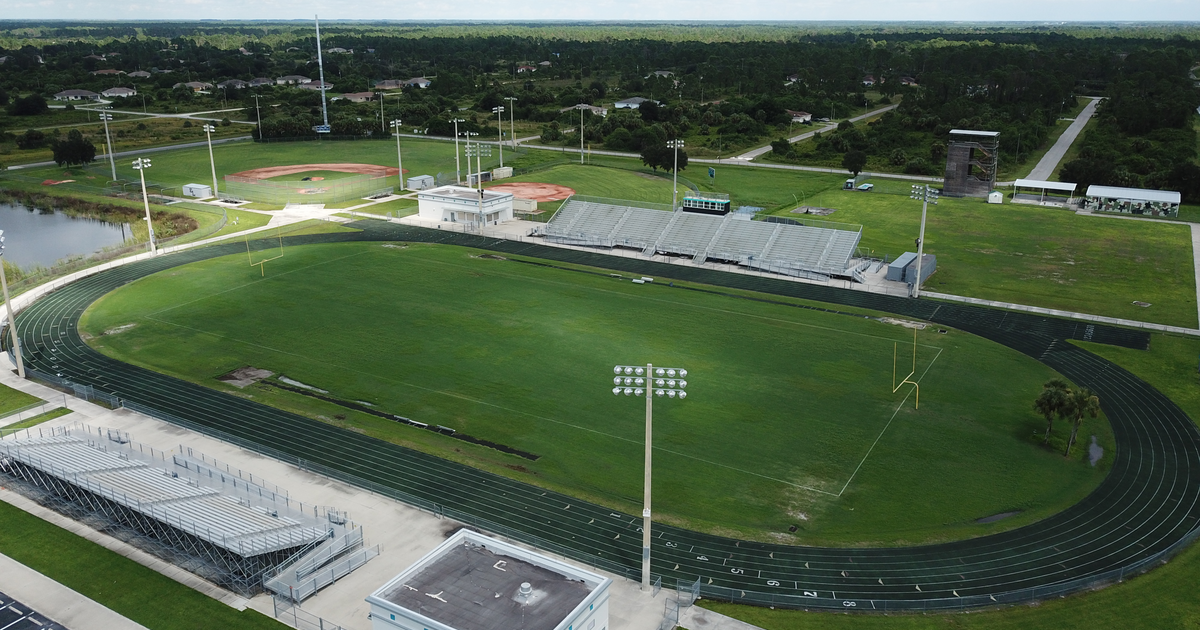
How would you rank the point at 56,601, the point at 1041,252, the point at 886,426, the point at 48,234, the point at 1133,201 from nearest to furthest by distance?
the point at 56,601 < the point at 886,426 < the point at 1041,252 < the point at 48,234 < the point at 1133,201

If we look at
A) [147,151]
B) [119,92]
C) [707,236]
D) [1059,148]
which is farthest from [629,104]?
[119,92]

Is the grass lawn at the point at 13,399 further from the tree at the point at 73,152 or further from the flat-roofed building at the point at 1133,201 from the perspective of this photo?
the flat-roofed building at the point at 1133,201

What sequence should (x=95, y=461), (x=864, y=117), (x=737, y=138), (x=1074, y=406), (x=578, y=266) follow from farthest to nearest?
(x=864, y=117)
(x=737, y=138)
(x=578, y=266)
(x=1074, y=406)
(x=95, y=461)

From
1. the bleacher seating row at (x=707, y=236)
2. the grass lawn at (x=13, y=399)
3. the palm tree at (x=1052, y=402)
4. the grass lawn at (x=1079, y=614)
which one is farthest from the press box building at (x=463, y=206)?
the grass lawn at (x=1079, y=614)

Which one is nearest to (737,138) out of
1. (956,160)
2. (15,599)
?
(956,160)

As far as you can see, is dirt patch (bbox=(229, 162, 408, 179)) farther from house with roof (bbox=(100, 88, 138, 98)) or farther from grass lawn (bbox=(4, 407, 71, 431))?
house with roof (bbox=(100, 88, 138, 98))

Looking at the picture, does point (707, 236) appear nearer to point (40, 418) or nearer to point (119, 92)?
point (40, 418)

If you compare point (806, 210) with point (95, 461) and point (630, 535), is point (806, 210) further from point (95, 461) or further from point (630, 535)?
point (95, 461)
